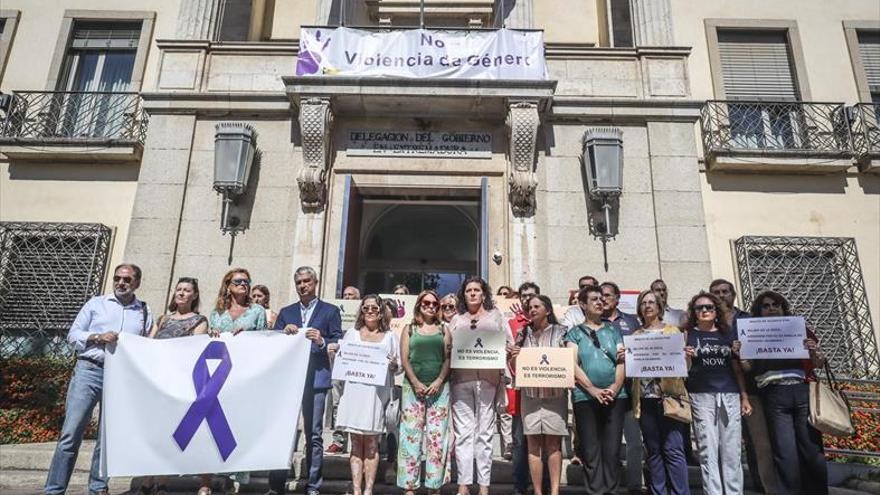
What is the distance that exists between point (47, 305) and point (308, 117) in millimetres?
6328

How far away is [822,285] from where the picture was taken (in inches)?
401

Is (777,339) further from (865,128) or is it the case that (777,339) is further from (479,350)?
(865,128)

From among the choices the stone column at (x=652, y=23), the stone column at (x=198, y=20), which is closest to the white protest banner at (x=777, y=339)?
the stone column at (x=652, y=23)

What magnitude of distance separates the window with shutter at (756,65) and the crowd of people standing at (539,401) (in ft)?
28.0

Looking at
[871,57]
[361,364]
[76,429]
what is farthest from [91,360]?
[871,57]

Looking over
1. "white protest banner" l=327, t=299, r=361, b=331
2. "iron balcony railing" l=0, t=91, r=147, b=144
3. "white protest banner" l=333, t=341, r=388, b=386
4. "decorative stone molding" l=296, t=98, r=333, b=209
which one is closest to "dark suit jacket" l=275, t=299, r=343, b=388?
"white protest banner" l=333, t=341, r=388, b=386

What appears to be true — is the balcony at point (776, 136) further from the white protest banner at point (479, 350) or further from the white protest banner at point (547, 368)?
the white protest banner at point (479, 350)

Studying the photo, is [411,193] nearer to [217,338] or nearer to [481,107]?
Result: [481,107]

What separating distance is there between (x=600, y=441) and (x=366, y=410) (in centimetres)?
196

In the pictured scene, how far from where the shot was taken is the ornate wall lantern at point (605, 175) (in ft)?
27.9

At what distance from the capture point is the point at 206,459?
4.53m

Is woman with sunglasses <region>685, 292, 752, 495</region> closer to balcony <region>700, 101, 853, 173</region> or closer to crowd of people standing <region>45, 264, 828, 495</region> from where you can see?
crowd of people standing <region>45, 264, 828, 495</region>

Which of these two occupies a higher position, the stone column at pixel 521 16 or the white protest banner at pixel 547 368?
the stone column at pixel 521 16

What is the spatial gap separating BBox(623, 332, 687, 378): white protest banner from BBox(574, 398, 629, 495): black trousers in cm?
33
